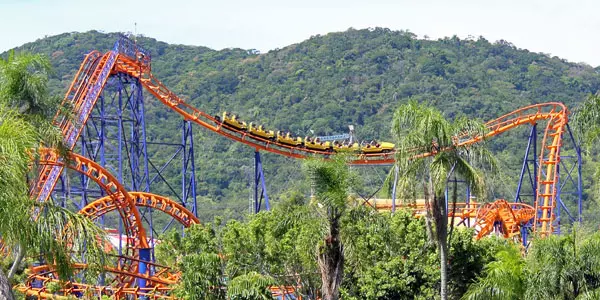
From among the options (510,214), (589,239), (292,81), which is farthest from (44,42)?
(589,239)

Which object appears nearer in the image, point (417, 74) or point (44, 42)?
point (417, 74)

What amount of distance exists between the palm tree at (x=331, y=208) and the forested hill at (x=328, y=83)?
56.7 meters

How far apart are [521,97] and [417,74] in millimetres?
11490

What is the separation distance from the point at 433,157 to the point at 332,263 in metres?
2.79

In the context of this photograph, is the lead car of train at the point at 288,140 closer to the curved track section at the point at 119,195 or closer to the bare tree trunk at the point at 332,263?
the curved track section at the point at 119,195

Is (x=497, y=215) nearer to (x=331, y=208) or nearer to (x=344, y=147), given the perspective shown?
(x=344, y=147)

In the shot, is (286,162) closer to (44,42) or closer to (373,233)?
(44,42)

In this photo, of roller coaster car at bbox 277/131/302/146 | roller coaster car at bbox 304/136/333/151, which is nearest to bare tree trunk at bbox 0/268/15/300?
roller coaster car at bbox 277/131/302/146

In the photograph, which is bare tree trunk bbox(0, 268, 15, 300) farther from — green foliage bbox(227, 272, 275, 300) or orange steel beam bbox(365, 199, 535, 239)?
orange steel beam bbox(365, 199, 535, 239)

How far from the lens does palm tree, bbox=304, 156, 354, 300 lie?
1742 centimetres

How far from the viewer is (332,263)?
17453 millimetres

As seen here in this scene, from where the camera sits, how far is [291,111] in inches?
3829

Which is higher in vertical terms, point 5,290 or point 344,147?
point 344,147

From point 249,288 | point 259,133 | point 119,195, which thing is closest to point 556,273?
point 249,288
